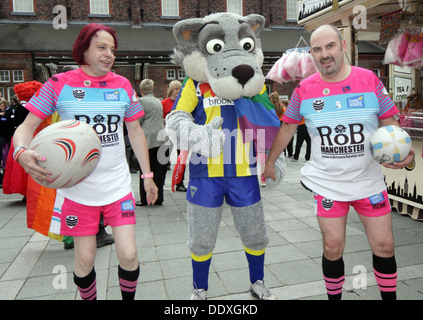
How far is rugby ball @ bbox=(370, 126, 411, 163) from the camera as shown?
7.68ft

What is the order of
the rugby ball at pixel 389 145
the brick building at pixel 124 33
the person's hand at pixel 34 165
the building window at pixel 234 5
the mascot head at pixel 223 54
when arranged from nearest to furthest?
the person's hand at pixel 34 165, the rugby ball at pixel 389 145, the mascot head at pixel 223 54, the brick building at pixel 124 33, the building window at pixel 234 5

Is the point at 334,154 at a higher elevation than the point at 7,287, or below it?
higher

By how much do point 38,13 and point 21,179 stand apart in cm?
2072

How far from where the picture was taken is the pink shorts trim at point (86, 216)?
246cm

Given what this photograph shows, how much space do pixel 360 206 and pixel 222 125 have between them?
113 centimetres

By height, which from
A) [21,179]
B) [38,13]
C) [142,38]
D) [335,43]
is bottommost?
[21,179]

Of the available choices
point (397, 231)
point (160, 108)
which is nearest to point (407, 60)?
point (397, 231)

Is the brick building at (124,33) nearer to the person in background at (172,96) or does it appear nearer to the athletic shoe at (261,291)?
the person in background at (172,96)

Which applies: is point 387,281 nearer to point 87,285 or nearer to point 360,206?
point 360,206

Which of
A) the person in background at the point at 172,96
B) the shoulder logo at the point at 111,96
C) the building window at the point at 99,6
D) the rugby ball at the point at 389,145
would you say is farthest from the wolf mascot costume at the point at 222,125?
the building window at the point at 99,6

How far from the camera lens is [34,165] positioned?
2115 mm

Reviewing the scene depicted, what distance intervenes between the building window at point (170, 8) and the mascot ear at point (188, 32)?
23.4 meters

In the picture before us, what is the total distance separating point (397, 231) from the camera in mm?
4688

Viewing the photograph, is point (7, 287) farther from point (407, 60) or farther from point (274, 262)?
point (407, 60)
